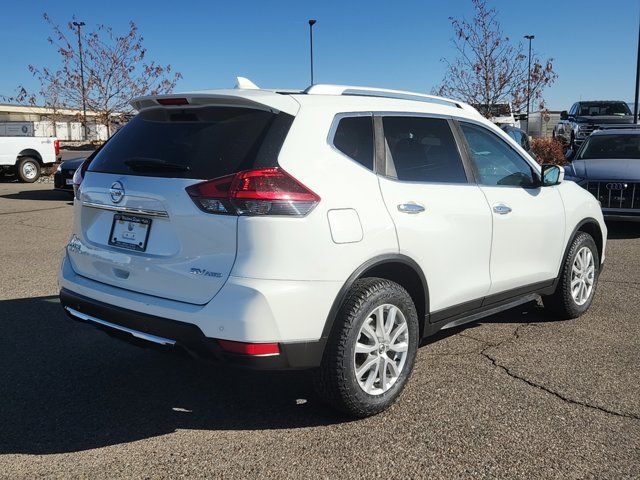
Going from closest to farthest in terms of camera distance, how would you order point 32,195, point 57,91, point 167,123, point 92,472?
point 92,472
point 167,123
point 32,195
point 57,91

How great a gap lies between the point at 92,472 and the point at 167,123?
1.88 meters

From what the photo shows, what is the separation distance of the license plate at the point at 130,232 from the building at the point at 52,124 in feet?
48.6

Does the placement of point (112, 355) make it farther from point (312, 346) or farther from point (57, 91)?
point (57, 91)

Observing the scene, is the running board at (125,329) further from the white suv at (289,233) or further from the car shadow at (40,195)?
the car shadow at (40,195)

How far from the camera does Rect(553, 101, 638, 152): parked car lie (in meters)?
20.4

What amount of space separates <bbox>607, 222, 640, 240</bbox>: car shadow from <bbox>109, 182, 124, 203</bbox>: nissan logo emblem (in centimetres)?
850

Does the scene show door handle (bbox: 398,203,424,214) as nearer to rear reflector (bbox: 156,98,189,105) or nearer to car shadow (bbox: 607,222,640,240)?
rear reflector (bbox: 156,98,189,105)

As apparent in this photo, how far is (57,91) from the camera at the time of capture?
28.7 m

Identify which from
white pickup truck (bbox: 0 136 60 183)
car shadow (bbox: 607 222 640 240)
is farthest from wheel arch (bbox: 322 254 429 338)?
white pickup truck (bbox: 0 136 60 183)

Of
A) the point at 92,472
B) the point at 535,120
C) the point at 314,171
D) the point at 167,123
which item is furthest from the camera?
the point at 535,120

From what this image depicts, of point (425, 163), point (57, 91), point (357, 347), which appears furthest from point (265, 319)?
point (57, 91)

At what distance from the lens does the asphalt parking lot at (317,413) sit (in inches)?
123

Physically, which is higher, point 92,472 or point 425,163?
point 425,163

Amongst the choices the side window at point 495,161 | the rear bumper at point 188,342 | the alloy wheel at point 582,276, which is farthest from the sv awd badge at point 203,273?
the alloy wheel at point 582,276
